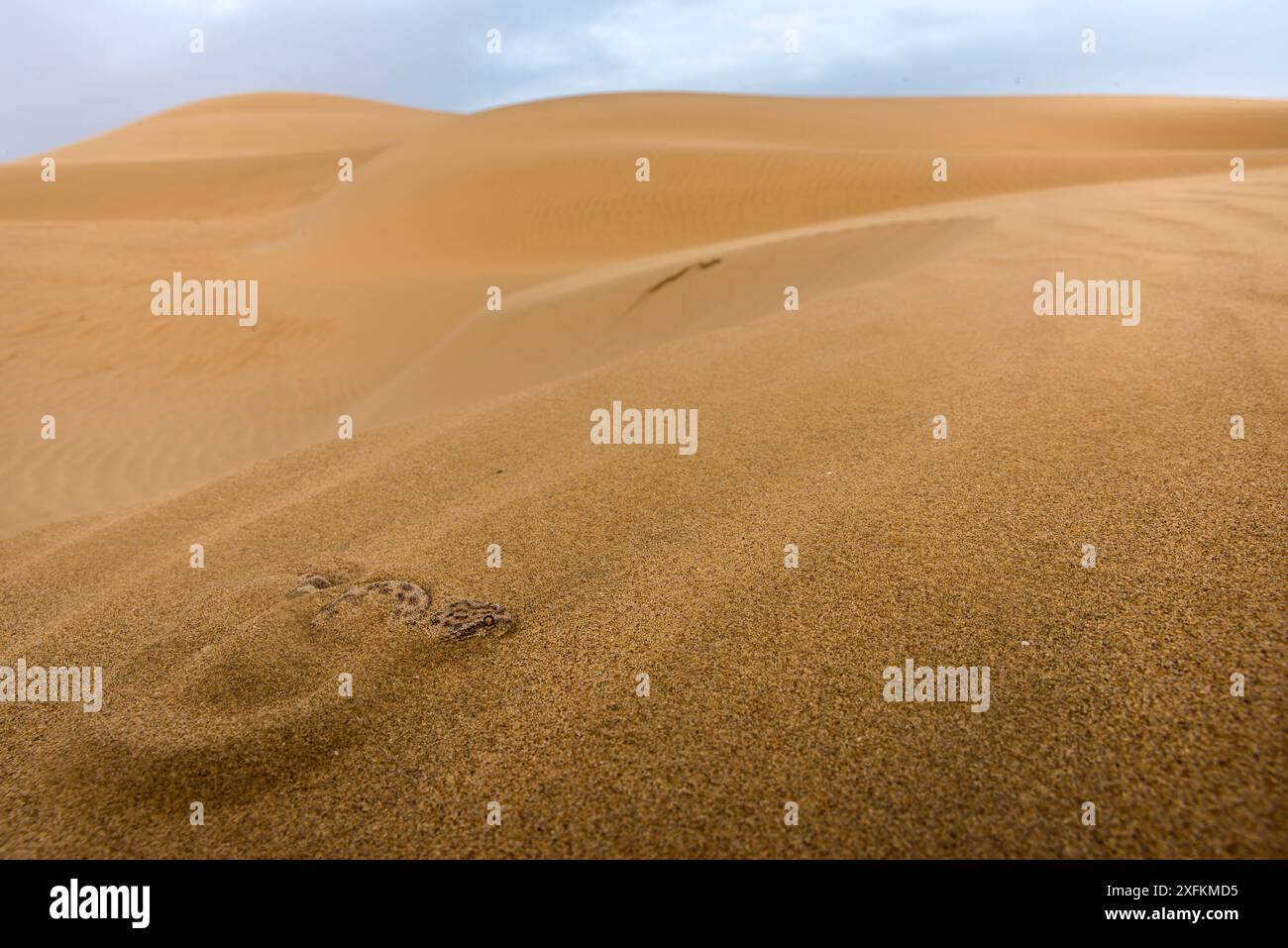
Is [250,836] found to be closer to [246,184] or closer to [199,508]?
[199,508]

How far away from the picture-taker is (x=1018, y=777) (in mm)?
1568

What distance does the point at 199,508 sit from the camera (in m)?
4.00

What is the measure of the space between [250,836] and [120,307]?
31.7 feet

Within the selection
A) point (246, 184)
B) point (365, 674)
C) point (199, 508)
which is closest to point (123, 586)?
point (199, 508)

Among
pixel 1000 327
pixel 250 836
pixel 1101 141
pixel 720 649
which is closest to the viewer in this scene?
pixel 250 836

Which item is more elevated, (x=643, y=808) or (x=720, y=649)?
(x=720, y=649)

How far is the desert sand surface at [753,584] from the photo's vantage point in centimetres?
163

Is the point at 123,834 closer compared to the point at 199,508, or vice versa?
the point at 123,834

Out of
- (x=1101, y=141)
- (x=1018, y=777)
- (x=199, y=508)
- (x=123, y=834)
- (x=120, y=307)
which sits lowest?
(x=123, y=834)

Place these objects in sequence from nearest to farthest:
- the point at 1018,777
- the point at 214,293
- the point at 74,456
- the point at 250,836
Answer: the point at 1018,777, the point at 250,836, the point at 74,456, the point at 214,293

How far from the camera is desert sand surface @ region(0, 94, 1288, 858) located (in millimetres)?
1626

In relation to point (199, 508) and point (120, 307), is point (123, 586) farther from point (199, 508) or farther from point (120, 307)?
point (120, 307)

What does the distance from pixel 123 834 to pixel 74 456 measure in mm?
6033

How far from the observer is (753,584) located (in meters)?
2.34
